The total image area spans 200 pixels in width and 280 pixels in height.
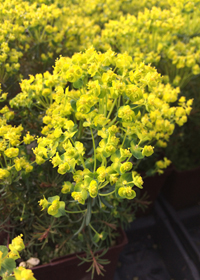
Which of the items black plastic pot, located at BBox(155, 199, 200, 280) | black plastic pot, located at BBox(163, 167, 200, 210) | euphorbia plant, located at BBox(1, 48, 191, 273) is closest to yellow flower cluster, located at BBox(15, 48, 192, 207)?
euphorbia plant, located at BBox(1, 48, 191, 273)

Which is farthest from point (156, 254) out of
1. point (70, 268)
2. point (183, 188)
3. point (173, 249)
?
point (70, 268)

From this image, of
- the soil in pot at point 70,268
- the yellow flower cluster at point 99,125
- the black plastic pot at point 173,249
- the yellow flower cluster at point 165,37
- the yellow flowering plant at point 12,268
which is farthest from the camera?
the black plastic pot at point 173,249

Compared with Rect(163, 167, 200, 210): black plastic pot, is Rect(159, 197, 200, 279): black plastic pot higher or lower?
lower

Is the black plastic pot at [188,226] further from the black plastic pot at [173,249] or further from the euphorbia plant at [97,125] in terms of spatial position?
the euphorbia plant at [97,125]

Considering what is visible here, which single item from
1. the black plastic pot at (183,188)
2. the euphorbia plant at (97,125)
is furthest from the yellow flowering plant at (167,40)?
the euphorbia plant at (97,125)

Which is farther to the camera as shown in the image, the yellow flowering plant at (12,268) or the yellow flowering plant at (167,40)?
the yellow flowering plant at (167,40)

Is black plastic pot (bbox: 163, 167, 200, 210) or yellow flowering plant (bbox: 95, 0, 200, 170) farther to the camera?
black plastic pot (bbox: 163, 167, 200, 210)

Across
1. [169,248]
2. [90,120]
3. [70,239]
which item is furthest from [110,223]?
[169,248]

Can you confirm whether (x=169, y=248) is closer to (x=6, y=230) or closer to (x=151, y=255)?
(x=151, y=255)

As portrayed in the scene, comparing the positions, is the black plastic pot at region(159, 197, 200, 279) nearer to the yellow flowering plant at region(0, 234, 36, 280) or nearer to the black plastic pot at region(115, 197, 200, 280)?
the black plastic pot at region(115, 197, 200, 280)

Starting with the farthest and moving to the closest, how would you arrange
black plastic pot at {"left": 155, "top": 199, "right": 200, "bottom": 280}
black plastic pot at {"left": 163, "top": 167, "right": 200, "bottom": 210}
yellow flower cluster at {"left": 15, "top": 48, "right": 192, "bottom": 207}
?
black plastic pot at {"left": 163, "top": 167, "right": 200, "bottom": 210}
black plastic pot at {"left": 155, "top": 199, "right": 200, "bottom": 280}
yellow flower cluster at {"left": 15, "top": 48, "right": 192, "bottom": 207}
